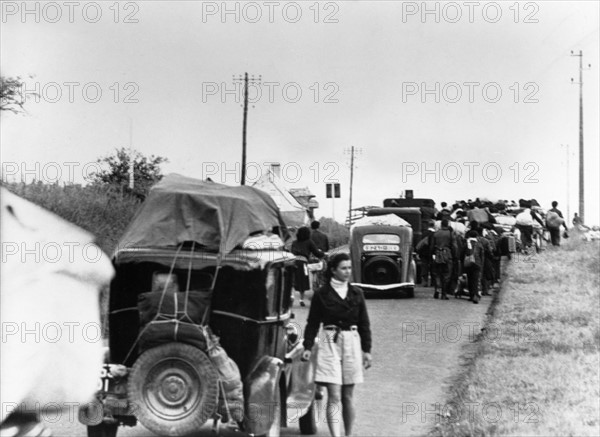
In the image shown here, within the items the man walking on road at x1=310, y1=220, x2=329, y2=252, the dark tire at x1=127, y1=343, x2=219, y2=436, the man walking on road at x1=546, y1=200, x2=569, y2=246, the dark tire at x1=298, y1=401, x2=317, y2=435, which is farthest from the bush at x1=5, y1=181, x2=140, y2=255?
the man walking on road at x1=546, y1=200, x2=569, y2=246

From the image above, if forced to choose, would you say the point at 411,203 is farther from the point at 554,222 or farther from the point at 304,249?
the point at 304,249

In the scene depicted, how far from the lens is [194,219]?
9586mm

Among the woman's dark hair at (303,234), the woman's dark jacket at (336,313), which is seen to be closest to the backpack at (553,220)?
the woman's dark hair at (303,234)

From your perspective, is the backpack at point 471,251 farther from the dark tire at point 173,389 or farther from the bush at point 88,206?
the dark tire at point 173,389

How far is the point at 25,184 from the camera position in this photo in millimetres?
20531

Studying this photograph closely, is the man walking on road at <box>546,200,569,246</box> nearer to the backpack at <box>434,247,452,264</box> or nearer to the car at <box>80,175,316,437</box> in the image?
the backpack at <box>434,247,452,264</box>

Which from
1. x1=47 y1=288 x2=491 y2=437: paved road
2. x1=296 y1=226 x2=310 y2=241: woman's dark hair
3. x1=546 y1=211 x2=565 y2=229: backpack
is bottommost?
x1=47 y1=288 x2=491 y2=437: paved road

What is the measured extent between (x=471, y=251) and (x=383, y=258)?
7.65 feet

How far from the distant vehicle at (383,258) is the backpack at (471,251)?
1.65 metres

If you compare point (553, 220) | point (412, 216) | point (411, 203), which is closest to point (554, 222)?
point (553, 220)

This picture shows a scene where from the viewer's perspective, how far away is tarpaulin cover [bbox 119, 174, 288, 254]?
9.45 meters

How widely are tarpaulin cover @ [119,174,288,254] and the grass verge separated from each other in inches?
133

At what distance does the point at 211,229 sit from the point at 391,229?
1667cm

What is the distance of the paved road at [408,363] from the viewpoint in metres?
11.5
